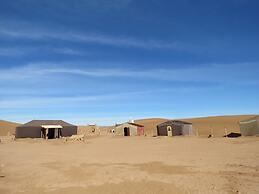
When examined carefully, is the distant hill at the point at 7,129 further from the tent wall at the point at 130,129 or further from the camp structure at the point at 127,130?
the camp structure at the point at 127,130

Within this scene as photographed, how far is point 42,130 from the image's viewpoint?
57906 millimetres

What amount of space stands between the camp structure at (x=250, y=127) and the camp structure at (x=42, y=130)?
3244 centimetres

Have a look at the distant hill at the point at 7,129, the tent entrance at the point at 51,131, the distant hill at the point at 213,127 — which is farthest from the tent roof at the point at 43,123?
the distant hill at the point at 7,129

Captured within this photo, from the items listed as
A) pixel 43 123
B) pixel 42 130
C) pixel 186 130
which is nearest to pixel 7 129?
pixel 43 123

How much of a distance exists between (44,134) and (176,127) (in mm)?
23878

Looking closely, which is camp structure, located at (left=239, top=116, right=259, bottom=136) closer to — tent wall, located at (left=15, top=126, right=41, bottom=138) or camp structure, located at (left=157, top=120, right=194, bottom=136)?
camp structure, located at (left=157, top=120, right=194, bottom=136)

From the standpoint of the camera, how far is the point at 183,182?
13328 millimetres

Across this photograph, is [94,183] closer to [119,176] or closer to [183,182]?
[119,176]

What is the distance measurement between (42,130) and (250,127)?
117 ft

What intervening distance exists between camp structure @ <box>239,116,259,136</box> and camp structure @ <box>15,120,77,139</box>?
1277 inches

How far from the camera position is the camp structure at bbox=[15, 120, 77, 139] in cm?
5744

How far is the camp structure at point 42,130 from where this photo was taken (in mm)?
57438

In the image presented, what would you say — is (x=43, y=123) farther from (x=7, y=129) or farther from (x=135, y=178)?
(x=135, y=178)

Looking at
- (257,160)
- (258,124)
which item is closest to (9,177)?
(257,160)
